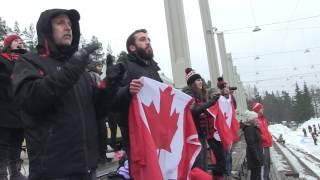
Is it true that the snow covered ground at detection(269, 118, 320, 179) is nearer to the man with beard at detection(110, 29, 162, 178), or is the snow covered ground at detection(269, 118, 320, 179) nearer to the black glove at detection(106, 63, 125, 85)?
the man with beard at detection(110, 29, 162, 178)

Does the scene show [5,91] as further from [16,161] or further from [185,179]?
[185,179]

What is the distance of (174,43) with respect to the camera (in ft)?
40.1

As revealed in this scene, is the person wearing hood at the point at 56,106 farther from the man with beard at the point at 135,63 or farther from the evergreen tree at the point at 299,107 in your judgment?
the evergreen tree at the point at 299,107

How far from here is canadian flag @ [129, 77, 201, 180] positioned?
14.5 ft

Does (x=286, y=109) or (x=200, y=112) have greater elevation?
(x=200, y=112)

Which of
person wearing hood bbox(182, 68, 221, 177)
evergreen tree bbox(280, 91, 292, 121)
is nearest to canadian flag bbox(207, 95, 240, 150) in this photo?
person wearing hood bbox(182, 68, 221, 177)

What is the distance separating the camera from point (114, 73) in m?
3.69

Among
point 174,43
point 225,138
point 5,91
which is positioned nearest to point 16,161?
point 5,91

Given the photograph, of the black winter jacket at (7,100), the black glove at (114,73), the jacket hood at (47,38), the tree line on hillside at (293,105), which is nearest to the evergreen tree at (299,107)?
the tree line on hillside at (293,105)

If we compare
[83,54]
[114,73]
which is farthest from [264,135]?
[83,54]

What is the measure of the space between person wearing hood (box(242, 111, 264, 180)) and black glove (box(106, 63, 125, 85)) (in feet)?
23.7

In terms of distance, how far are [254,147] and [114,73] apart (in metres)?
7.35

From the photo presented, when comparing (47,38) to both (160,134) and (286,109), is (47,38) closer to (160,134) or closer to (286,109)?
(160,134)

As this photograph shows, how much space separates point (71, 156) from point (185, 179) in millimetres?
2160
